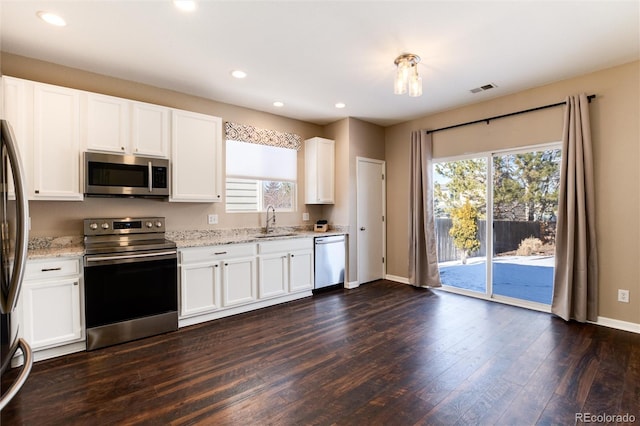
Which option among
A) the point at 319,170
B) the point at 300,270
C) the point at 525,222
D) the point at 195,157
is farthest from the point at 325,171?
the point at 525,222

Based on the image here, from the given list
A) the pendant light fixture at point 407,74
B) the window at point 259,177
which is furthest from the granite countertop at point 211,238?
the pendant light fixture at point 407,74

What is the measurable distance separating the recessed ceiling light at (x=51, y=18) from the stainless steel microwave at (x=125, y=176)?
41.7 inches

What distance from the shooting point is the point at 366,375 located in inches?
90.5

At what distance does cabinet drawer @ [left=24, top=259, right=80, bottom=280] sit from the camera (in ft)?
8.01

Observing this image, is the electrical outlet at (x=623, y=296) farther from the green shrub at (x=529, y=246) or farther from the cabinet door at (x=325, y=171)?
the cabinet door at (x=325, y=171)

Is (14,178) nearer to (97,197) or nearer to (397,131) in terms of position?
(97,197)

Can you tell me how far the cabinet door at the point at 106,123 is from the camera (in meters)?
2.94

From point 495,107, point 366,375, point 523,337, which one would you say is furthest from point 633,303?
point 366,375

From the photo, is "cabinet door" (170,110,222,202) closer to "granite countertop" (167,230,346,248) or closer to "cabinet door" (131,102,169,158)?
"cabinet door" (131,102,169,158)

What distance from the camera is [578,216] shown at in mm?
3227

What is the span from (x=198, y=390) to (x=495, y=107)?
4495 millimetres

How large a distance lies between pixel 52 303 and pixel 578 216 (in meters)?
5.05

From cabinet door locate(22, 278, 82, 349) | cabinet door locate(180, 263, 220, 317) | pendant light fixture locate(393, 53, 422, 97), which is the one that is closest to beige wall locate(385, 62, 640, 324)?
pendant light fixture locate(393, 53, 422, 97)

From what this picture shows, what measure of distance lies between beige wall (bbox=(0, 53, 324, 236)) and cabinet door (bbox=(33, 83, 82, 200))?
0.28 metres
